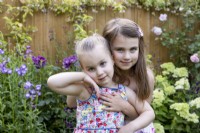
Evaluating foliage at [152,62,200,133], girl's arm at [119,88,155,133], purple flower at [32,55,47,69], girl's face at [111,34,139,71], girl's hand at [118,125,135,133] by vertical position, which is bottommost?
foliage at [152,62,200,133]

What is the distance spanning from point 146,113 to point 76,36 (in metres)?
2.48

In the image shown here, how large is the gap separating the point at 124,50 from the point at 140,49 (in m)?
0.17

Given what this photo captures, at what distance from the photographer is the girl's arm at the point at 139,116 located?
239cm

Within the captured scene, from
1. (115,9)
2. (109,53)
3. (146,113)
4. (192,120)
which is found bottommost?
(192,120)

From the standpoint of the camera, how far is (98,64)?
7.30 ft

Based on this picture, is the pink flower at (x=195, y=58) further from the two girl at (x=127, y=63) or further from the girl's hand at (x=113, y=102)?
the girl's hand at (x=113, y=102)

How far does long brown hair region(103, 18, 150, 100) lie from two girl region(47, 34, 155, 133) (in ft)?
0.25

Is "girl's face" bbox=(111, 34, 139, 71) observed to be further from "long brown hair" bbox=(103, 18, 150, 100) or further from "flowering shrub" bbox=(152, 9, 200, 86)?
"flowering shrub" bbox=(152, 9, 200, 86)

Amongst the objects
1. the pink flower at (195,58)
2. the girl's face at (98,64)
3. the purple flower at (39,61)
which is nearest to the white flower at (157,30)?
the pink flower at (195,58)

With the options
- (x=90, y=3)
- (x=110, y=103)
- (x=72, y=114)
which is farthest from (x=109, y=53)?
(x=90, y=3)

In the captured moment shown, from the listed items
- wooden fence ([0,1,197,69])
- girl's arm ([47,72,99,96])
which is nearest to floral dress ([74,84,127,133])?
girl's arm ([47,72,99,96])

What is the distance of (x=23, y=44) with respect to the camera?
4816mm

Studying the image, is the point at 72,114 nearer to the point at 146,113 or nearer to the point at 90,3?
the point at 146,113

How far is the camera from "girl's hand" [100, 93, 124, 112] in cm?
239
